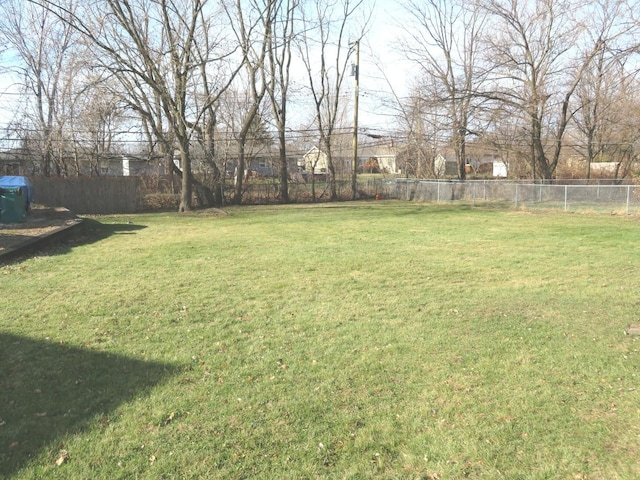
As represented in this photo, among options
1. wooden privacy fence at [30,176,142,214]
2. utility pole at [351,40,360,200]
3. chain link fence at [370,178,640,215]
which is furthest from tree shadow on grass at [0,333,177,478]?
utility pole at [351,40,360,200]

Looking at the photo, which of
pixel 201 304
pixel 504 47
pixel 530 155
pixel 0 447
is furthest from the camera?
pixel 530 155

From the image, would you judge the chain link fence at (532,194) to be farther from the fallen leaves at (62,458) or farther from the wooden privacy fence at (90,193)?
the fallen leaves at (62,458)

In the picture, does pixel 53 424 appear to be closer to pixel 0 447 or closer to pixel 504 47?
pixel 0 447

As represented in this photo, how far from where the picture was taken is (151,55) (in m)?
18.8

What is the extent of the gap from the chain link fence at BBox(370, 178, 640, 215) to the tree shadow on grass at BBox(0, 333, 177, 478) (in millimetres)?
18803

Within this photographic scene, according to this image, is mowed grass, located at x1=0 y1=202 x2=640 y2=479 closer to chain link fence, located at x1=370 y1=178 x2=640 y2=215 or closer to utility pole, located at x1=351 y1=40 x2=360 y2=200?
chain link fence, located at x1=370 y1=178 x2=640 y2=215

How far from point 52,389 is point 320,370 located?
82.2 inches

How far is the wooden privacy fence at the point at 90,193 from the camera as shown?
20797 millimetres

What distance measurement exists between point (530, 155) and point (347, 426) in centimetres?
2789

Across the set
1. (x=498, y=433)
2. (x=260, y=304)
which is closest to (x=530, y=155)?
(x=260, y=304)

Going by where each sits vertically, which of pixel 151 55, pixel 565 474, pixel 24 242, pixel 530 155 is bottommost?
pixel 565 474

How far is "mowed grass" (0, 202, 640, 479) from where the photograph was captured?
9.11ft

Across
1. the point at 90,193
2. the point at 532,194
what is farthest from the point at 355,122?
the point at 90,193

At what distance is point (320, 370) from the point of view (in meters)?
4.00
